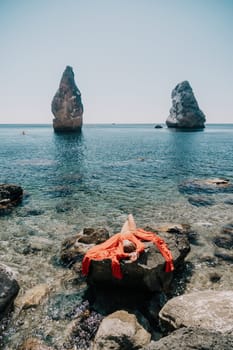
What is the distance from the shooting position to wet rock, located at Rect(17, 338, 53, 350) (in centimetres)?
625

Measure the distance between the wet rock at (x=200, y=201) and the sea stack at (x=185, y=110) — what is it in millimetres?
106005

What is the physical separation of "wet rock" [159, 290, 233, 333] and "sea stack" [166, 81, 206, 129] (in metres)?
119

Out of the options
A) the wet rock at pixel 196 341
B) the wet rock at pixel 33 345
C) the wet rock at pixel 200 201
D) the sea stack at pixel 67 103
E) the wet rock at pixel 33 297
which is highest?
the sea stack at pixel 67 103

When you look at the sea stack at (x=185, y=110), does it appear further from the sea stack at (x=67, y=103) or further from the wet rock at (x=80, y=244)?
the wet rock at (x=80, y=244)

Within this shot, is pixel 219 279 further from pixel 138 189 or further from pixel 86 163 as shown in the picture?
pixel 86 163

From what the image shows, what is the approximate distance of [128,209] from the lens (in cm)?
1680

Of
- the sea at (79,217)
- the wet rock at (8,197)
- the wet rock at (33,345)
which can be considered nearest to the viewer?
the wet rock at (33,345)

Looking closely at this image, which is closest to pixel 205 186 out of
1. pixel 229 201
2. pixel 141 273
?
pixel 229 201

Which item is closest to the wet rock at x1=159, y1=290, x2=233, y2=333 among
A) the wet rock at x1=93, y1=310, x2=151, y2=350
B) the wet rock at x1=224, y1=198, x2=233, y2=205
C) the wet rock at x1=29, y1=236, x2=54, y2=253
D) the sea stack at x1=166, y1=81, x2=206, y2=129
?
the wet rock at x1=93, y1=310, x2=151, y2=350

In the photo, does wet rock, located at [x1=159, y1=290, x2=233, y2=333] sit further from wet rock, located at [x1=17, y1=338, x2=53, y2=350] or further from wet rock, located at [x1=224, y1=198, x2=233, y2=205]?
wet rock, located at [x1=224, y1=198, x2=233, y2=205]

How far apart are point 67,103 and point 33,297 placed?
92.3 meters

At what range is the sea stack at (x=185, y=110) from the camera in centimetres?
11675

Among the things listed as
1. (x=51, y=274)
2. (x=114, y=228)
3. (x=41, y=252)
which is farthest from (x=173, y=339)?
(x=114, y=228)

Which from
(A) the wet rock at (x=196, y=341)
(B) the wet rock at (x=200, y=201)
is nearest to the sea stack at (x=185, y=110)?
(B) the wet rock at (x=200, y=201)
